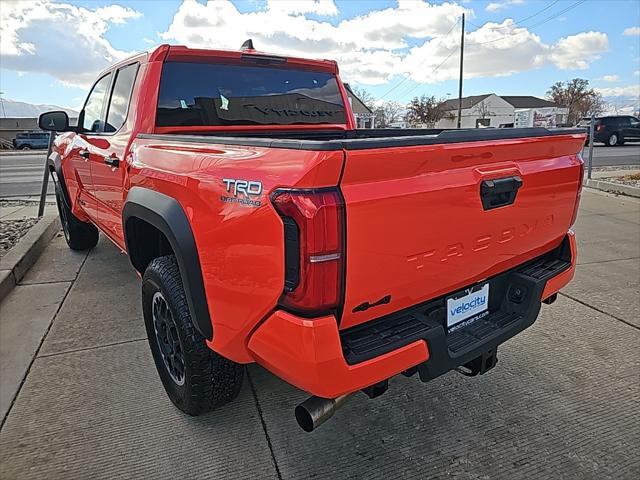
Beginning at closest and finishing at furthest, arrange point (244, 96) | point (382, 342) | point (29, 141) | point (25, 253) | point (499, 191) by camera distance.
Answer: point (382, 342), point (499, 191), point (244, 96), point (25, 253), point (29, 141)

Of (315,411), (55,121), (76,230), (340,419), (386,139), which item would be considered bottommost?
(340,419)

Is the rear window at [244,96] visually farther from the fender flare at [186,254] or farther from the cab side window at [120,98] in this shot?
the fender flare at [186,254]

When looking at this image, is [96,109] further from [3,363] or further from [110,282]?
[3,363]

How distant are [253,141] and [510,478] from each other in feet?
6.03

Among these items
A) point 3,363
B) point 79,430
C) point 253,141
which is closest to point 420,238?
point 253,141

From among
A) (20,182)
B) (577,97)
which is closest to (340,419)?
(20,182)

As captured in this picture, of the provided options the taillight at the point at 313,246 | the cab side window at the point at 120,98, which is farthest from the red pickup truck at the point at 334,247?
the cab side window at the point at 120,98

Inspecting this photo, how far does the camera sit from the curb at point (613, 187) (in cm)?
887

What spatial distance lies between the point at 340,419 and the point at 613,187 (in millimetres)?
9228

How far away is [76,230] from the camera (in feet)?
18.0

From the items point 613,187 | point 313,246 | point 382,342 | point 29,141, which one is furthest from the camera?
point 29,141

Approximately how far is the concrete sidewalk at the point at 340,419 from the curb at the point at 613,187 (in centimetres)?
644

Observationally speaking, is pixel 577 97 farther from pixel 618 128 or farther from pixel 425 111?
pixel 618 128

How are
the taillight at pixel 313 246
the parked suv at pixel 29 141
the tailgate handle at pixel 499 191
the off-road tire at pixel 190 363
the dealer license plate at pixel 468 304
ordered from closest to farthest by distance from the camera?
the taillight at pixel 313 246 → the tailgate handle at pixel 499 191 → the dealer license plate at pixel 468 304 → the off-road tire at pixel 190 363 → the parked suv at pixel 29 141
